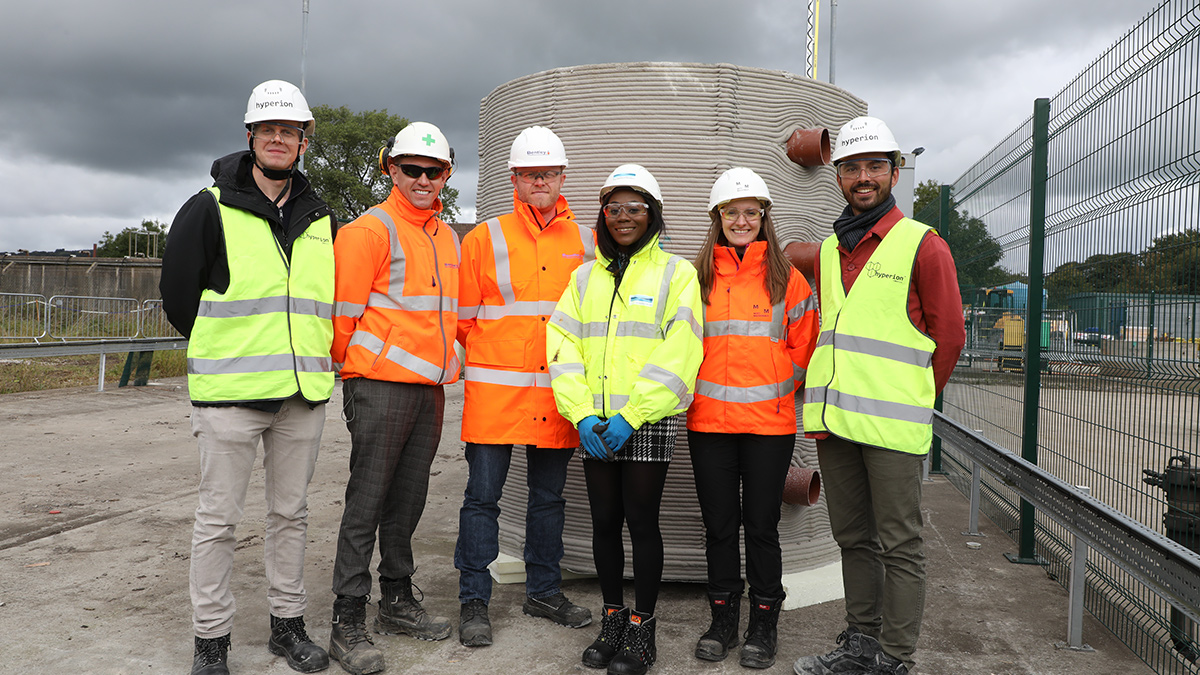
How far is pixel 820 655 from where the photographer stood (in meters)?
3.44

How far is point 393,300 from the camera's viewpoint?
141 inches

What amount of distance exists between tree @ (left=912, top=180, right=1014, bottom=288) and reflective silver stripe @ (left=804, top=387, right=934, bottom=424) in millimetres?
2926

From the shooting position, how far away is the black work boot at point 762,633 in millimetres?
3428

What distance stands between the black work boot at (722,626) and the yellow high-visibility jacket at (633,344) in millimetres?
918

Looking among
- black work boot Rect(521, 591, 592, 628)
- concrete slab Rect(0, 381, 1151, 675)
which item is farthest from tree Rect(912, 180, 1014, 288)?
black work boot Rect(521, 591, 592, 628)

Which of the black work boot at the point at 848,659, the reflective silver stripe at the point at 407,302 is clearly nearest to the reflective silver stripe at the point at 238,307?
the reflective silver stripe at the point at 407,302

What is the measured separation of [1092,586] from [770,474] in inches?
81.4

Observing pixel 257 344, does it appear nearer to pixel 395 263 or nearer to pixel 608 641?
pixel 395 263

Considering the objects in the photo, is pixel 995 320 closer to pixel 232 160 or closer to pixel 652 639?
pixel 652 639

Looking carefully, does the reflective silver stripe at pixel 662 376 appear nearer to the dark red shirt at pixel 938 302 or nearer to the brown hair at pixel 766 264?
the brown hair at pixel 766 264

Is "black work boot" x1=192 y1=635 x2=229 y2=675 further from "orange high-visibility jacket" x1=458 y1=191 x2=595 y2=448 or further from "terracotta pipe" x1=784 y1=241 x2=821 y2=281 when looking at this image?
"terracotta pipe" x1=784 y1=241 x2=821 y2=281

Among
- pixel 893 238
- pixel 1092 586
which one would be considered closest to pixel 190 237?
pixel 893 238

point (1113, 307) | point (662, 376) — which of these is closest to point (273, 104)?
point (662, 376)

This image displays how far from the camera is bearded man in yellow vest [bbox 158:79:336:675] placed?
3150 mm
